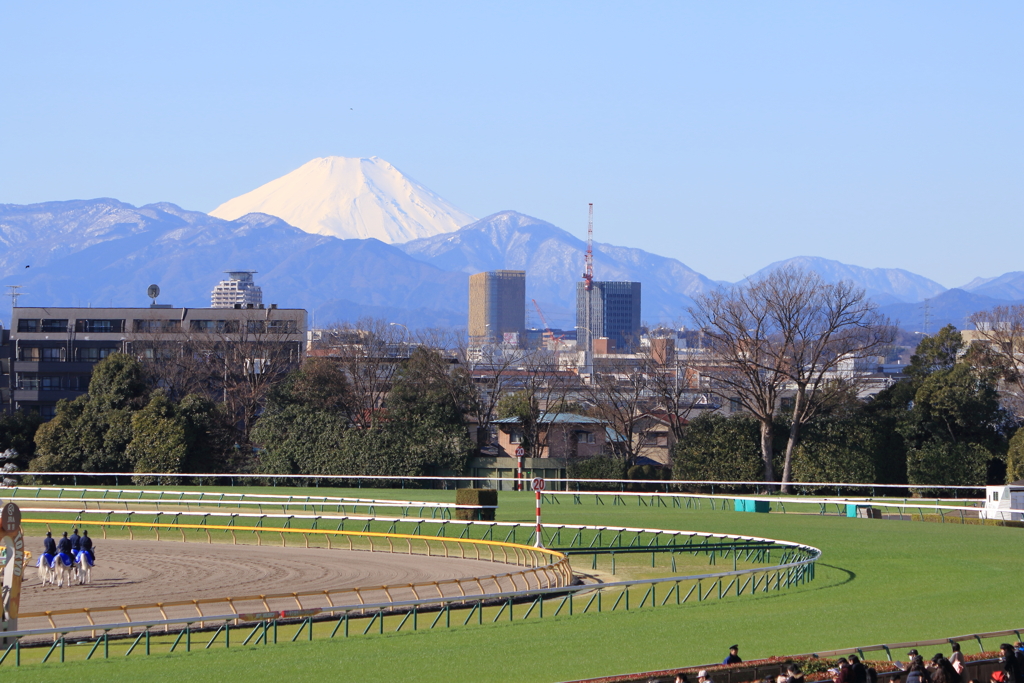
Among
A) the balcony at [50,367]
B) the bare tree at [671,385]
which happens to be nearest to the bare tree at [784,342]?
the bare tree at [671,385]

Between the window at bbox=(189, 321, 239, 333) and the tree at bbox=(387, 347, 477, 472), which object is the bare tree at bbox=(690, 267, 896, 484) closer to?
the tree at bbox=(387, 347, 477, 472)

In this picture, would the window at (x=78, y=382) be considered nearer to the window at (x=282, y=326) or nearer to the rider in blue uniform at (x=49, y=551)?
the window at (x=282, y=326)

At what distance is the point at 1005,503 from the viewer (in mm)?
42438

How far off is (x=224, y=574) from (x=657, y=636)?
14238 millimetres

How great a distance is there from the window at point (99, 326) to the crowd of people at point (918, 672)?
88.4 m

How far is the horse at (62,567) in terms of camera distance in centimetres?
2764

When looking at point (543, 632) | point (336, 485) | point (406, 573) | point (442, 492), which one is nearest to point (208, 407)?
point (336, 485)

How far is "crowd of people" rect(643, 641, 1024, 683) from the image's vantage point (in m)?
13.7

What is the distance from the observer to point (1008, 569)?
92.1 ft

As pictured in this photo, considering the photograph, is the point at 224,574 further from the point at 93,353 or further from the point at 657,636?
the point at 93,353

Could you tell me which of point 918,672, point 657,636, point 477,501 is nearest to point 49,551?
point 477,501

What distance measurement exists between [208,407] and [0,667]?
45442mm

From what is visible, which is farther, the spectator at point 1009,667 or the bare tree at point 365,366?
the bare tree at point 365,366

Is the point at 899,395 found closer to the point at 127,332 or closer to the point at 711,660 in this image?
the point at 711,660
